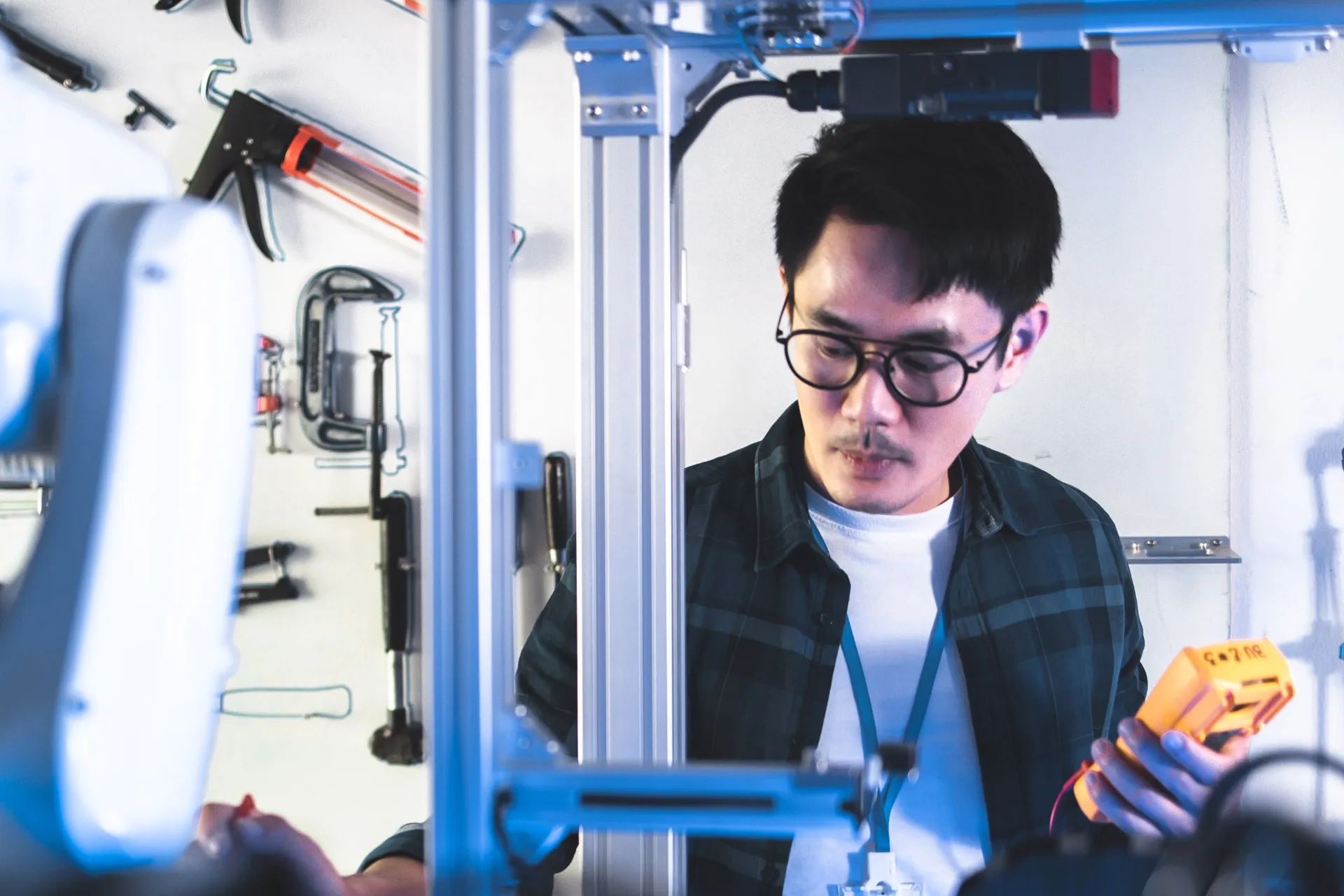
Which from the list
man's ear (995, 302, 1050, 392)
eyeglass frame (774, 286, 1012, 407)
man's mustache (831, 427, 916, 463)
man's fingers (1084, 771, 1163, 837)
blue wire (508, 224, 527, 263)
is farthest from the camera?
blue wire (508, 224, 527, 263)

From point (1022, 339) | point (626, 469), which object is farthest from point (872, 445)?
point (626, 469)

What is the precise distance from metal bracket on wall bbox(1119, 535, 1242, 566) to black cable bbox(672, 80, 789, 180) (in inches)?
49.7

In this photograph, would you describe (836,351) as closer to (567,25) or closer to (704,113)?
(704,113)

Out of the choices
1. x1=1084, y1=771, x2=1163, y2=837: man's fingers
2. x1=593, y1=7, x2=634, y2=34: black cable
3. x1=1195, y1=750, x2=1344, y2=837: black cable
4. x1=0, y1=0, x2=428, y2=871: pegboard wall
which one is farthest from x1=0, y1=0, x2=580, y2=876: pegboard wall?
x1=1195, y1=750, x2=1344, y2=837: black cable

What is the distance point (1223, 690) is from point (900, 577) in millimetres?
747

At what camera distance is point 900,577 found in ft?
5.60

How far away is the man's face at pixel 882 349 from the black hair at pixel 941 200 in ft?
0.07

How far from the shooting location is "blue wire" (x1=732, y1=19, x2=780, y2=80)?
36.7 inches

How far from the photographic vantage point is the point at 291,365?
7.47 ft

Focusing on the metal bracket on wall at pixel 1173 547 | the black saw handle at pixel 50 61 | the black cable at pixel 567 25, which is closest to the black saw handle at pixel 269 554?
the black saw handle at pixel 50 61

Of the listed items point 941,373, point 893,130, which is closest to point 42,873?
point 941,373

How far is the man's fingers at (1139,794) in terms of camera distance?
1.07m

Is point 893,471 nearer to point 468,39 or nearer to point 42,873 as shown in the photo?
point 468,39

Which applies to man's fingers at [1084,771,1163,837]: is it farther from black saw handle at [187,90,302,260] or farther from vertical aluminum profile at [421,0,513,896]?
black saw handle at [187,90,302,260]
